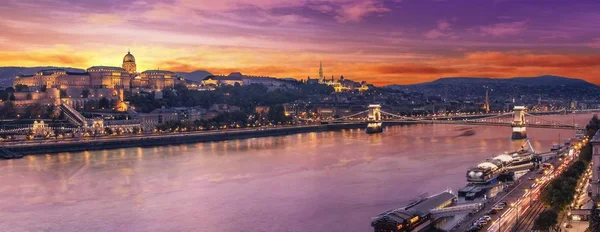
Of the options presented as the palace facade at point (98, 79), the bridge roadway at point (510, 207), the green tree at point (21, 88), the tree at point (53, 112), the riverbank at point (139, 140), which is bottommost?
the bridge roadway at point (510, 207)

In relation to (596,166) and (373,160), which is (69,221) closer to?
(596,166)

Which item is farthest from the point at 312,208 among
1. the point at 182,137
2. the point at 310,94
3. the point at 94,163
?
the point at 310,94

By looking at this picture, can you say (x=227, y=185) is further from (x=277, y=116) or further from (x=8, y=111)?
(x=277, y=116)

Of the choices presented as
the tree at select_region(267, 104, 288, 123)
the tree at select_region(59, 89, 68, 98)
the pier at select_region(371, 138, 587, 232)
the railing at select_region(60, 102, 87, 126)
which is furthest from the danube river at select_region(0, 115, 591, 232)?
the tree at select_region(59, 89, 68, 98)

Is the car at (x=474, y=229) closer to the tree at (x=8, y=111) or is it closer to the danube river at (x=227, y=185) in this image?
the danube river at (x=227, y=185)

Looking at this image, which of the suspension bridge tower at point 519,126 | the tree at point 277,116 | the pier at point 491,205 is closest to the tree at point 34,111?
the tree at point 277,116

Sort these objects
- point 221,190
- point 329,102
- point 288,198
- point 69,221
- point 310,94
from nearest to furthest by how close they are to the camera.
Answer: point 69,221 < point 288,198 < point 221,190 < point 329,102 < point 310,94
